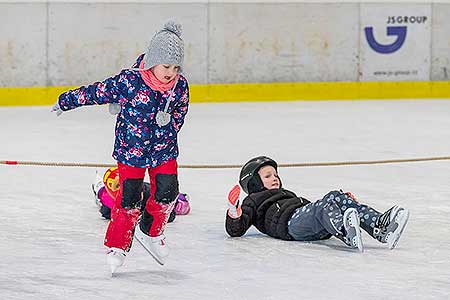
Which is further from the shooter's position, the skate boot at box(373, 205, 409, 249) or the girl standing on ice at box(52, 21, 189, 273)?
the skate boot at box(373, 205, 409, 249)

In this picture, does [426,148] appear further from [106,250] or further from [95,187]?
[106,250]

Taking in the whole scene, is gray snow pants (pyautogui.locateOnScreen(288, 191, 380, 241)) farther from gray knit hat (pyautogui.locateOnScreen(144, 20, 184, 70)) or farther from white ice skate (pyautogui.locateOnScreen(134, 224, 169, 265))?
gray knit hat (pyautogui.locateOnScreen(144, 20, 184, 70))

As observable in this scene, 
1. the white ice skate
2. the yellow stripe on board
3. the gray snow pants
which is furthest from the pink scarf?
the yellow stripe on board

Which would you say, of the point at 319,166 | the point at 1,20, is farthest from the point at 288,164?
the point at 1,20

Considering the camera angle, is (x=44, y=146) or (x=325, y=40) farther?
(x=325, y=40)

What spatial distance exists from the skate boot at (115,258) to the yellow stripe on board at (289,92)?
7370mm

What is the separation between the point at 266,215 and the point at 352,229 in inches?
21.3

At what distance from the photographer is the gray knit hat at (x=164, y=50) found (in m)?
4.79

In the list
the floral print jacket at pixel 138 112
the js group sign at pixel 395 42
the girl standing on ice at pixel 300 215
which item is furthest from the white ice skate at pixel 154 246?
the js group sign at pixel 395 42

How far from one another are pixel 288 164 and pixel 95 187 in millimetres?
2230

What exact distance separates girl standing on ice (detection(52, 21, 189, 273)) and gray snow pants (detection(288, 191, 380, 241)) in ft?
2.50

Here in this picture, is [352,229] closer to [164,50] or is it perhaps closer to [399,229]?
[399,229]

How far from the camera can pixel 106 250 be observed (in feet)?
17.8

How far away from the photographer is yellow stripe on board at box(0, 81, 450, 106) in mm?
12133
